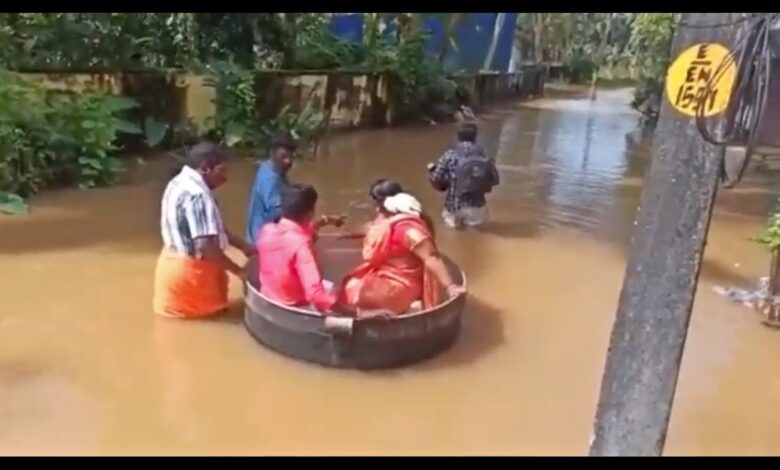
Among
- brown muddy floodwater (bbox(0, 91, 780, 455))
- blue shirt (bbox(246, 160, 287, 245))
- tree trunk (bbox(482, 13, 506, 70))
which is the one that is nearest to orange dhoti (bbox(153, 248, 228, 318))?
brown muddy floodwater (bbox(0, 91, 780, 455))

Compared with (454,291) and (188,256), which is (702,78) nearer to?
(454,291)

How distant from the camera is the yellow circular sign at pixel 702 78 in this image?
2.72m

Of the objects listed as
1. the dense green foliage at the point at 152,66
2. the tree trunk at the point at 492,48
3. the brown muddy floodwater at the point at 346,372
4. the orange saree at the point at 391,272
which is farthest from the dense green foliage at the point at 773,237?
the tree trunk at the point at 492,48

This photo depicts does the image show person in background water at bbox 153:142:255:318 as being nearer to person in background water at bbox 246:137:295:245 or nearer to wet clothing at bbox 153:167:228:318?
wet clothing at bbox 153:167:228:318

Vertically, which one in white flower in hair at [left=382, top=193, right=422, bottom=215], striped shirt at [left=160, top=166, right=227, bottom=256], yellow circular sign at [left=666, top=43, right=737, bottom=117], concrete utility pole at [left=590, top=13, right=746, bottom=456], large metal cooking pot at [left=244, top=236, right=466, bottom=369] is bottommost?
large metal cooking pot at [left=244, top=236, right=466, bottom=369]

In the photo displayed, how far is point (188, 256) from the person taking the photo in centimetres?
545

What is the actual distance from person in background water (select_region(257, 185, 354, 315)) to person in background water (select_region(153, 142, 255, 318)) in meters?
0.39

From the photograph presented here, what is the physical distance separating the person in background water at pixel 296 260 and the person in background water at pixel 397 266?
0.55 ft

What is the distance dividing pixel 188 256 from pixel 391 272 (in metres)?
1.28

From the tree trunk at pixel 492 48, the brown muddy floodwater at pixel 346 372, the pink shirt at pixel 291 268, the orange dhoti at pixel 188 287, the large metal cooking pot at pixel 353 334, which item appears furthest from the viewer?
the tree trunk at pixel 492 48

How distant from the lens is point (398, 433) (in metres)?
4.43

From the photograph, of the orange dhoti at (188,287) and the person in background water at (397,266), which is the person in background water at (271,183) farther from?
the person in background water at (397,266)

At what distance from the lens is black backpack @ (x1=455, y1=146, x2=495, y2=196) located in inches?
324

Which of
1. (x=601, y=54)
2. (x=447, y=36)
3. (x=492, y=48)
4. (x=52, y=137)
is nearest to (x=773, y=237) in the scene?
(x=52, y=137)
